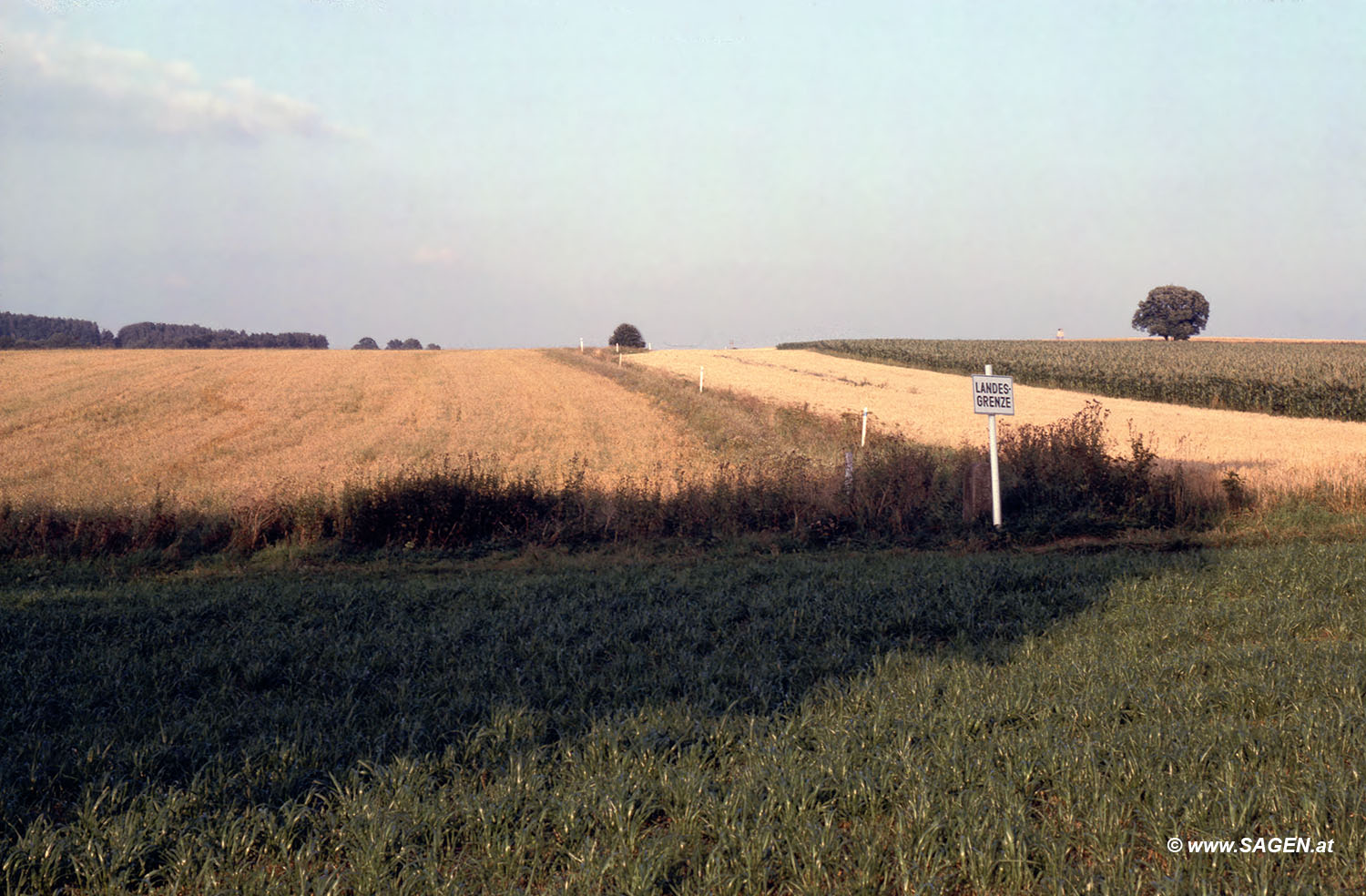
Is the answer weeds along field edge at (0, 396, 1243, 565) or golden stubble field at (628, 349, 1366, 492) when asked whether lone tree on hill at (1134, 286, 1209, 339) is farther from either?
weeds along field edge at (0, 396, 1243, 565)

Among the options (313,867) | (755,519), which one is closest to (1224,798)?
(313,867)

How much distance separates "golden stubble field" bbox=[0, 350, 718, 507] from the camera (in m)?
17.2

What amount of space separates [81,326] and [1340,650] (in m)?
137

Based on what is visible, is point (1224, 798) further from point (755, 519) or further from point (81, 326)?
point (81, 326)

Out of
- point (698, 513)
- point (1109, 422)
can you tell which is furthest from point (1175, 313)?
point (698, 513)

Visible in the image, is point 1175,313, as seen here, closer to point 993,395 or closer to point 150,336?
point 993,395

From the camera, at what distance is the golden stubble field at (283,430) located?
56.3 ft

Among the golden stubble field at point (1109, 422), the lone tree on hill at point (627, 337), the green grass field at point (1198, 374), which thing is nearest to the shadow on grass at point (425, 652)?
the golden stubble field at point (1109, 422)

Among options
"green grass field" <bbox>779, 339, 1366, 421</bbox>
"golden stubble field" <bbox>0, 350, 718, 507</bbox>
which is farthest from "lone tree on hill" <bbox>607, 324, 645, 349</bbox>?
"golden stubble field" <bbox>0, 350, 718, 507</bbox>

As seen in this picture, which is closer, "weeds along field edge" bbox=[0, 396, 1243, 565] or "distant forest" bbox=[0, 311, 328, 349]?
"weeds along field edge" bbox=[0, 396, 1243, 565]

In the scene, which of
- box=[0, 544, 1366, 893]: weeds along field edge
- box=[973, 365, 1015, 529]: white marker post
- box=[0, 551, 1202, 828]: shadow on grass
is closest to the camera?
box=[0, 544, 1366, 893]: weeds along field edge

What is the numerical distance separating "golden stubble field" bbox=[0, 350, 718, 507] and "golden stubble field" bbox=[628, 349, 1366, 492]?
24.8 ft

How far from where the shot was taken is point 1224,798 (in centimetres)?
383

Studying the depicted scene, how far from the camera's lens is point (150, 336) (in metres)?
118
